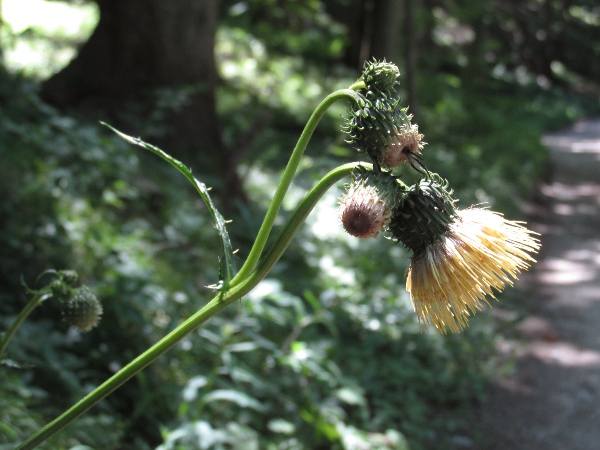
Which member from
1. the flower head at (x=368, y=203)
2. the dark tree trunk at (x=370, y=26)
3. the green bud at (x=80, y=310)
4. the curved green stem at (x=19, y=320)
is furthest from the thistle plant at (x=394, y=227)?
the dark tree trunk at (x=370, y=26)

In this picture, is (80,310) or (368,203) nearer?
(368,203)

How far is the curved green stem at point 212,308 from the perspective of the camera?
1.28 meters

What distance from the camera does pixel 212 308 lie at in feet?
4.25

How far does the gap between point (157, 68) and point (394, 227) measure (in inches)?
215

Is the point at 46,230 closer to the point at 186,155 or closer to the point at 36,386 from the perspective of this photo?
the point at 36,386

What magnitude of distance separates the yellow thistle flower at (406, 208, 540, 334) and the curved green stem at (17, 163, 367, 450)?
0.86ft

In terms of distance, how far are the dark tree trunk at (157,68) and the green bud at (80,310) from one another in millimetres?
4477

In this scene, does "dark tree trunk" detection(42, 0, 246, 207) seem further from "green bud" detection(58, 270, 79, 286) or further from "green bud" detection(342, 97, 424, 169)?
"green bud" detection(342, 97, 424, 169)

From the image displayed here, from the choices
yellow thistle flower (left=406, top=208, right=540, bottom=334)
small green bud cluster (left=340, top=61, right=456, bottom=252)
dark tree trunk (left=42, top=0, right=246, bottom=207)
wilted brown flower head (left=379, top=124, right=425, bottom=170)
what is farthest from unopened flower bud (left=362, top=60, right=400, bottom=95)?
dark tree trunk (left=42, top=0, right=246, bottom=207)

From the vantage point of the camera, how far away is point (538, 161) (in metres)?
12.7

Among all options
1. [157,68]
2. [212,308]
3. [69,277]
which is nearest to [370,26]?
[157,68]

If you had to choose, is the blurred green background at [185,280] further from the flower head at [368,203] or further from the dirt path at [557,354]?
the flower head at [368,203]

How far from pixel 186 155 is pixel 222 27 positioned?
739cm

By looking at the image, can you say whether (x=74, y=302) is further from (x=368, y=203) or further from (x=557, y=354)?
(x=557, y=354)
